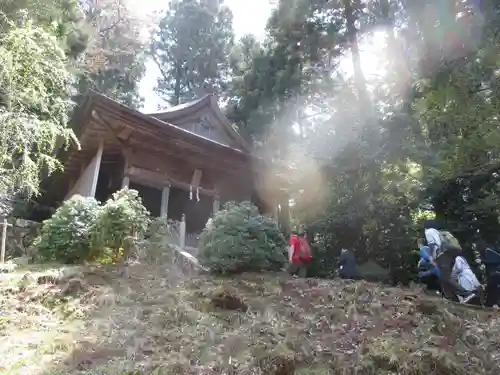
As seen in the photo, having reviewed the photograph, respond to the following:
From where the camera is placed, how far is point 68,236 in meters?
7.83

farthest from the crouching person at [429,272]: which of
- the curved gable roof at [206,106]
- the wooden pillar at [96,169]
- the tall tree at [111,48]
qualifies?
the tall tree at [111,48]

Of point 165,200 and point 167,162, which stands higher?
point 167,162

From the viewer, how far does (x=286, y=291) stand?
634 centimetres

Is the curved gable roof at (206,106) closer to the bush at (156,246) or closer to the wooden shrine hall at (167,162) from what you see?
the wooden shrine hall at (167,162)

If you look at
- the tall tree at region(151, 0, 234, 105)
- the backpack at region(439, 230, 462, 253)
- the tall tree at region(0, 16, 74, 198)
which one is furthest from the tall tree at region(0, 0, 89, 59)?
the tall tree at region(151, 0, 234, 105)

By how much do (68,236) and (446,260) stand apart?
247 inches

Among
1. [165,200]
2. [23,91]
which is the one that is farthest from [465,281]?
[165,200]

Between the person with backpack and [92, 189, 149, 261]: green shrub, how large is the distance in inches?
190

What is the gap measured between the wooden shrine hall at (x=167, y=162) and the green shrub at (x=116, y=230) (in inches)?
142

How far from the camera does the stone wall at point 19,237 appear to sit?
11.4 meters

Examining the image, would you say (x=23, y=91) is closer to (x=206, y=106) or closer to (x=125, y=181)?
(x=125, y=181)

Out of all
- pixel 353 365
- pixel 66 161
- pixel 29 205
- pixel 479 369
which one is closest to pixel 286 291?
pixel 353 365

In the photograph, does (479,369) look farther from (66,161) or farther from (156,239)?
(66,161)

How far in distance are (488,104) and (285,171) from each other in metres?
9.13
